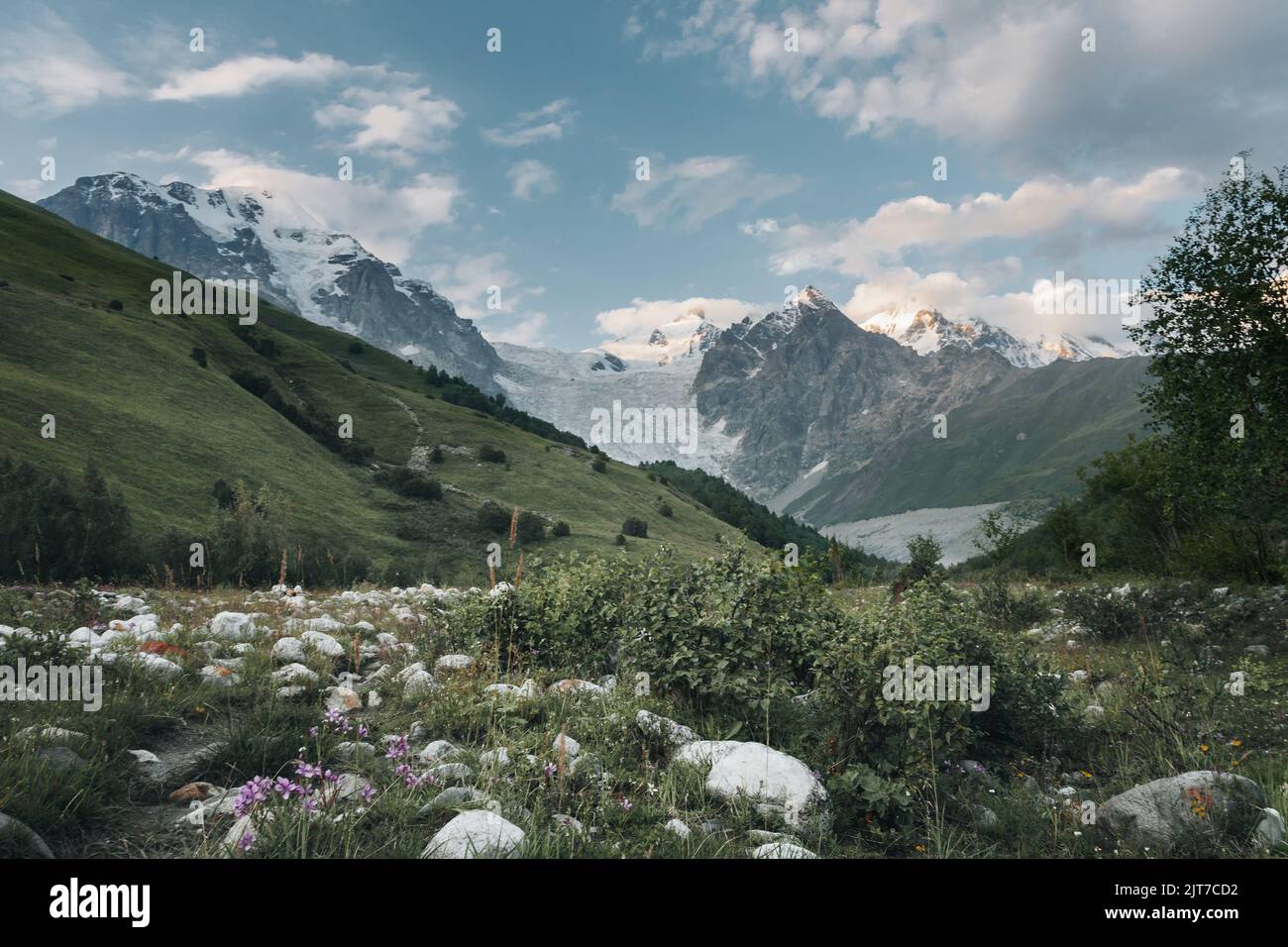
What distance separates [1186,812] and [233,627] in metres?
10.7

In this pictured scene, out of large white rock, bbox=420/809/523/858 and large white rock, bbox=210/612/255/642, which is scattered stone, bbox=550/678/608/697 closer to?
large white rock, bbox=420/809/523/858

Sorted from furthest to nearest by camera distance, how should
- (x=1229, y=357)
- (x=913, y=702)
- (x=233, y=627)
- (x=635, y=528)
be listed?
(x=635, y=528) → (x=1229, y=357) → (x=233, y=627) → (x=913, y=702)

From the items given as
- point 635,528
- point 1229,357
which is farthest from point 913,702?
point 635,528

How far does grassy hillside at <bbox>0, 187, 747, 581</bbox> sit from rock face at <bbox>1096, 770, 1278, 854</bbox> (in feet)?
61.8

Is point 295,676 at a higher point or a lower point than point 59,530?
lower

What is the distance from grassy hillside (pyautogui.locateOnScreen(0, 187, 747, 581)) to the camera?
39969 mm

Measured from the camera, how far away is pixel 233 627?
9.29 meters

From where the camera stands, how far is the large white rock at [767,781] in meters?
4.77

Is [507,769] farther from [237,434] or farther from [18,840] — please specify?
[237,434]

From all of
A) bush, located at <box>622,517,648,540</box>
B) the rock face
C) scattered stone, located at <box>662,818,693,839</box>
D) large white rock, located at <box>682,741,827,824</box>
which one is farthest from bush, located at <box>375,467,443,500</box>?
the rock face

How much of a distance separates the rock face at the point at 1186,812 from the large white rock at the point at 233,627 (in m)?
9.86
